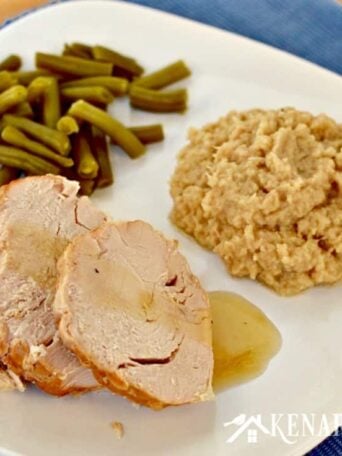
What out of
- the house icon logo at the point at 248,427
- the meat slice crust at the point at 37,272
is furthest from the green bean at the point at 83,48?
the house icon logo at the point at 248,427

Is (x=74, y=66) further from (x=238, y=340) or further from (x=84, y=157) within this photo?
(x=238, y=340)

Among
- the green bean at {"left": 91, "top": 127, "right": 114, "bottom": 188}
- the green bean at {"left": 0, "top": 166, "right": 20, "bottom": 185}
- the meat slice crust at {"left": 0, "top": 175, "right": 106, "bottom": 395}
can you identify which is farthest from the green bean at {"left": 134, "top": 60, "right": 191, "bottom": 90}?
the meat slice crust at {"left": 0, "top": 175, "right": 106, "bottom": 395}

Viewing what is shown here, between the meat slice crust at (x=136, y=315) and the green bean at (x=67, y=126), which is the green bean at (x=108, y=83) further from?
the meat slice crust at (x=136, y=315)

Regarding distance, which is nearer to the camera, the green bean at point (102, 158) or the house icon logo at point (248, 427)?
the house icon logo at point (248, 427)

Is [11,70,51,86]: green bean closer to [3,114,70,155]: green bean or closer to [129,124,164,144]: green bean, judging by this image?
[3,114,70,155]: green bean

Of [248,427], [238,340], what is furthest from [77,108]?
[248,427]

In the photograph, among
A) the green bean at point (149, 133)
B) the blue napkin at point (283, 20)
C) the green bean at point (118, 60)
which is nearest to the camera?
the green bean at point (149, 133)
